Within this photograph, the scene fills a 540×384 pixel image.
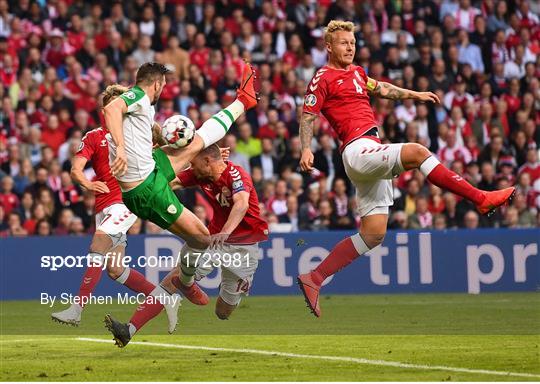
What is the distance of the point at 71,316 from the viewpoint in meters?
12.7

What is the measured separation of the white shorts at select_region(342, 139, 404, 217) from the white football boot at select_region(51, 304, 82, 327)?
9.75 ft

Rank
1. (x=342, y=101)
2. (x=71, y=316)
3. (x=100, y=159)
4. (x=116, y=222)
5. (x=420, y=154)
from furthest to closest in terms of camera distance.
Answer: (x=100, y=159) → (x=116, y=222) → (x=71, y=316) → (x=342, y=101) → (x=420, y=154)

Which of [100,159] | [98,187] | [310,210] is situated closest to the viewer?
[98,187]

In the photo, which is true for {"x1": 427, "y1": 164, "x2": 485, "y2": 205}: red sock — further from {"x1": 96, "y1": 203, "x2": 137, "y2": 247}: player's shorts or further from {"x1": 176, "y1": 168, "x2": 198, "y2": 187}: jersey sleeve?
{"x1": 96, "y1": 203, "x2": 137, "y2": 247}: player's shorts

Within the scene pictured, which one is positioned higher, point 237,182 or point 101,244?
point 237,182

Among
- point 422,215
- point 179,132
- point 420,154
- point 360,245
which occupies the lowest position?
point 422,215

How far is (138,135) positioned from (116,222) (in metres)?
2.26

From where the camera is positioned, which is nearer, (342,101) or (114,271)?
(342,101)

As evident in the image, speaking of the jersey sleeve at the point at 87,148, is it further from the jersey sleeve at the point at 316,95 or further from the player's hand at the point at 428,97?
the player's hand at the point at 428,97

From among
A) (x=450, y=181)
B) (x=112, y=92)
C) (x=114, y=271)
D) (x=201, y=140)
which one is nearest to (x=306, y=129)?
(x=201, y=140)

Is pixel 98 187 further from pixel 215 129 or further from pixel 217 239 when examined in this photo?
pixel 215 129

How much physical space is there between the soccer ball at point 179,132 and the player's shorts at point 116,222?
78.1 inches

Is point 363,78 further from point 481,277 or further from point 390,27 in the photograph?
point 390,27

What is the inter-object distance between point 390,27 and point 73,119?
6136mm
